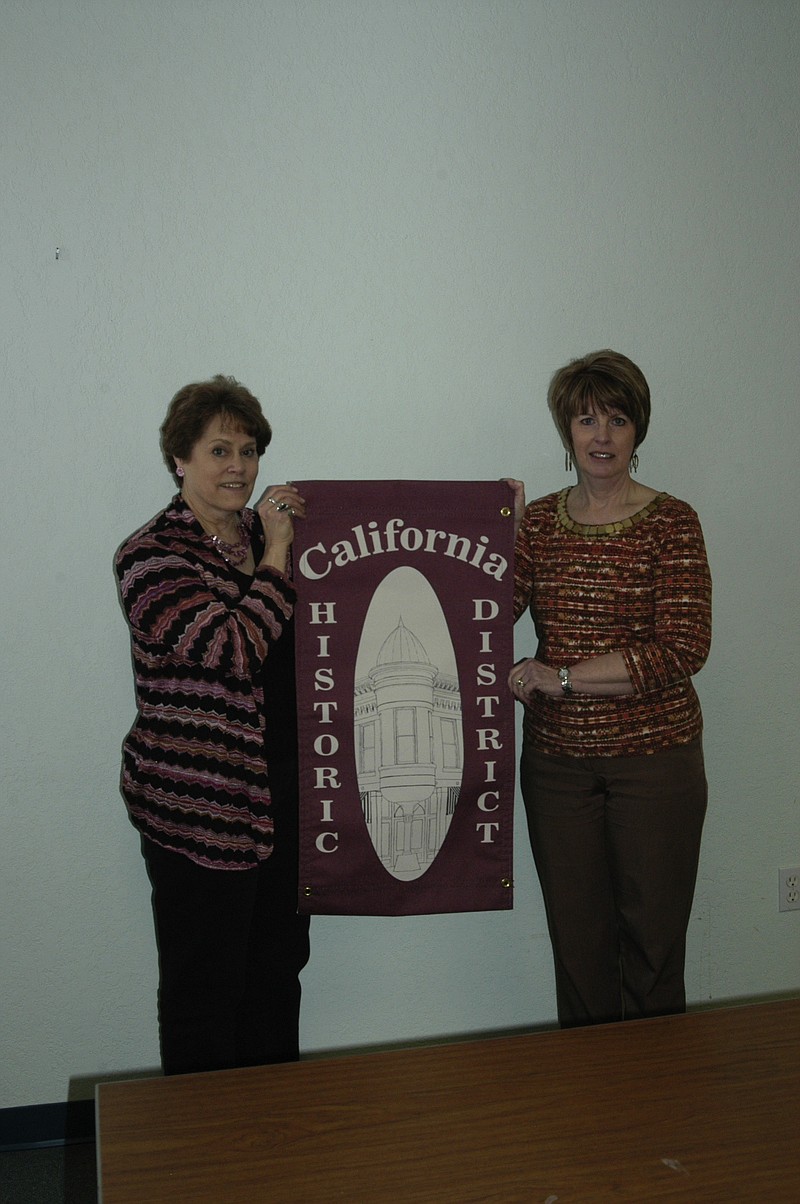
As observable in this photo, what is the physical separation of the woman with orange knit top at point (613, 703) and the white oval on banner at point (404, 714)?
174 millimetres

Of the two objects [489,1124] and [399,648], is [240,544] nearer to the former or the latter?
[399,648]

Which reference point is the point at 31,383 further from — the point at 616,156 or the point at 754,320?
the point at 754,320

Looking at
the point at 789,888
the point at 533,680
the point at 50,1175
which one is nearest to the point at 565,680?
the point at 533,680

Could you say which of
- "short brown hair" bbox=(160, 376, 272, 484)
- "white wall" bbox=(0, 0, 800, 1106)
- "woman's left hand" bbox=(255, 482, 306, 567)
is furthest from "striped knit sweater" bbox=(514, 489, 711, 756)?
"short brown hair" bbox=(160, 376, 272, 484)

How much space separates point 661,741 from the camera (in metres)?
2.17

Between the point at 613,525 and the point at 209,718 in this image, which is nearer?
the point at 209,718

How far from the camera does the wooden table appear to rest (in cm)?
121

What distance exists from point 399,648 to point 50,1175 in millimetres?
1419

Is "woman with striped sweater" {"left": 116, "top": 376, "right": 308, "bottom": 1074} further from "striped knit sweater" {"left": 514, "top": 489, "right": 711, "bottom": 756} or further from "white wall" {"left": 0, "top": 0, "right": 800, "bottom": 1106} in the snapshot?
"striped knit sweater" {"left": 514, "top": 489, "right": 711, "bottom": 756}

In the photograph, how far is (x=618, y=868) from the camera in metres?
2.22

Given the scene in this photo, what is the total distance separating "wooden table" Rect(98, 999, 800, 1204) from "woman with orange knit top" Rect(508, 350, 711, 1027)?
0.66 m

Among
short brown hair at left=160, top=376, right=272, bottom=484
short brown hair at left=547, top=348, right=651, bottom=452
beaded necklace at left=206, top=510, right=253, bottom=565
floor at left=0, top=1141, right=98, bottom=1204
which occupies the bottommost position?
floor at left=0, top=1141, right=98, bottom=1204

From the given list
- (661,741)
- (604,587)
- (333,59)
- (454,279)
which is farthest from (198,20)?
(661,741)

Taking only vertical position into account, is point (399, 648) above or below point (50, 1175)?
above
